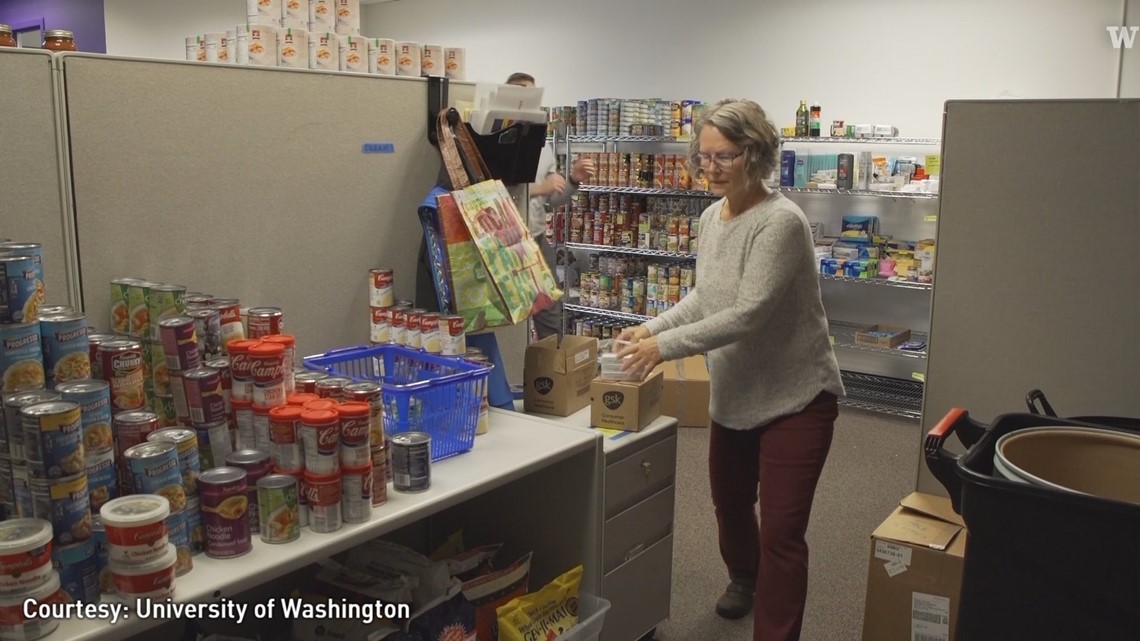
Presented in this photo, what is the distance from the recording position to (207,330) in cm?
173

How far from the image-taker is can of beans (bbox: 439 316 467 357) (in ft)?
7.04

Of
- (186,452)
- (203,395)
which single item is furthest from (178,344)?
(186,452)

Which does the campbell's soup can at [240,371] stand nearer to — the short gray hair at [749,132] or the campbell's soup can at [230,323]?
the campbell's soup can at [230,323]

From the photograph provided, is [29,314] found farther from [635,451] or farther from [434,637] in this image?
[635,451]

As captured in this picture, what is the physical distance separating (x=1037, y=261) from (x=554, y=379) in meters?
1.35

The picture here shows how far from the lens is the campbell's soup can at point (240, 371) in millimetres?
1603

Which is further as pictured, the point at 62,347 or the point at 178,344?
the point at 178,344

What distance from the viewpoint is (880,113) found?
5.44 m

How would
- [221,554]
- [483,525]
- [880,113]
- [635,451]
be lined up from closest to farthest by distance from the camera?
[221,554], [635,451], [483,525], [880,113]

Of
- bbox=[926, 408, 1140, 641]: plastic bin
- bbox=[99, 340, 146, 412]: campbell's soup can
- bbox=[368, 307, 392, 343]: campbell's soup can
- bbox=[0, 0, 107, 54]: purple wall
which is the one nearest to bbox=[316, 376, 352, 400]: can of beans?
bbox=[99, 340, 146, 412]: campbell's soup can

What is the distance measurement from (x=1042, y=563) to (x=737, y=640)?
1.53 m

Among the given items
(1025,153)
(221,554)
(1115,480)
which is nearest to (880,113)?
(1025,153)

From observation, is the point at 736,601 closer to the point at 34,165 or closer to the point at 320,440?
the point at 320,440

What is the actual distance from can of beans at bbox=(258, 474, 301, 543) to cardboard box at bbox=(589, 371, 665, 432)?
3.22ft
